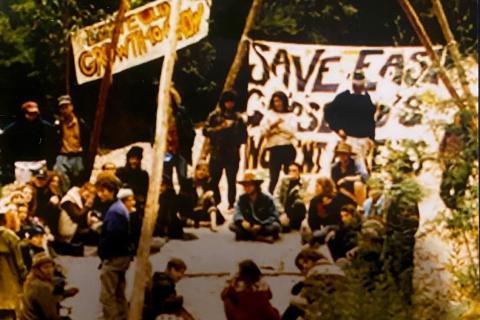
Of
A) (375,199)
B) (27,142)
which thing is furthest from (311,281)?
(27,142)

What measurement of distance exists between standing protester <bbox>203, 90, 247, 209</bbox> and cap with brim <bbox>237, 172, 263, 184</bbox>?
0.10 feet

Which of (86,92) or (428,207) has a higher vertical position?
(86,92)

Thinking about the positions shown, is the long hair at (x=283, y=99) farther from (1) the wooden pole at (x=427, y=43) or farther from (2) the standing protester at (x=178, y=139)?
(1) the wooden pole at (x=427, y=43)

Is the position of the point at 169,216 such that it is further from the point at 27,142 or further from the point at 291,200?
the point at 27,142

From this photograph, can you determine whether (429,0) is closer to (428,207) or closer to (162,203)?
(428,207)

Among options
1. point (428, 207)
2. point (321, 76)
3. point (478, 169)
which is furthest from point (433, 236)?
point (321, 76)

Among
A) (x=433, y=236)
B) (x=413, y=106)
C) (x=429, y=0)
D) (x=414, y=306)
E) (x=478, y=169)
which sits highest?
(x=429, y=0)

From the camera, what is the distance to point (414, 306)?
2658mm

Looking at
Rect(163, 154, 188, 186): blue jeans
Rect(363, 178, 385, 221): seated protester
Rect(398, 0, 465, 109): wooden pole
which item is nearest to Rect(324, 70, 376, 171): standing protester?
Rect(363, 178, 385, 221): seated protester

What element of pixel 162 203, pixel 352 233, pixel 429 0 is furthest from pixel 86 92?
pixel 429 0

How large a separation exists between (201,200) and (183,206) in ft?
0.20

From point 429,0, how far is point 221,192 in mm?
909

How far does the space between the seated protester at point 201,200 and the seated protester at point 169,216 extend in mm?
36

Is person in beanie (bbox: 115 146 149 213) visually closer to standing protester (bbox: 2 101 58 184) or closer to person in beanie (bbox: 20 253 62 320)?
standing protester (bbox: 2 101 58 184)
